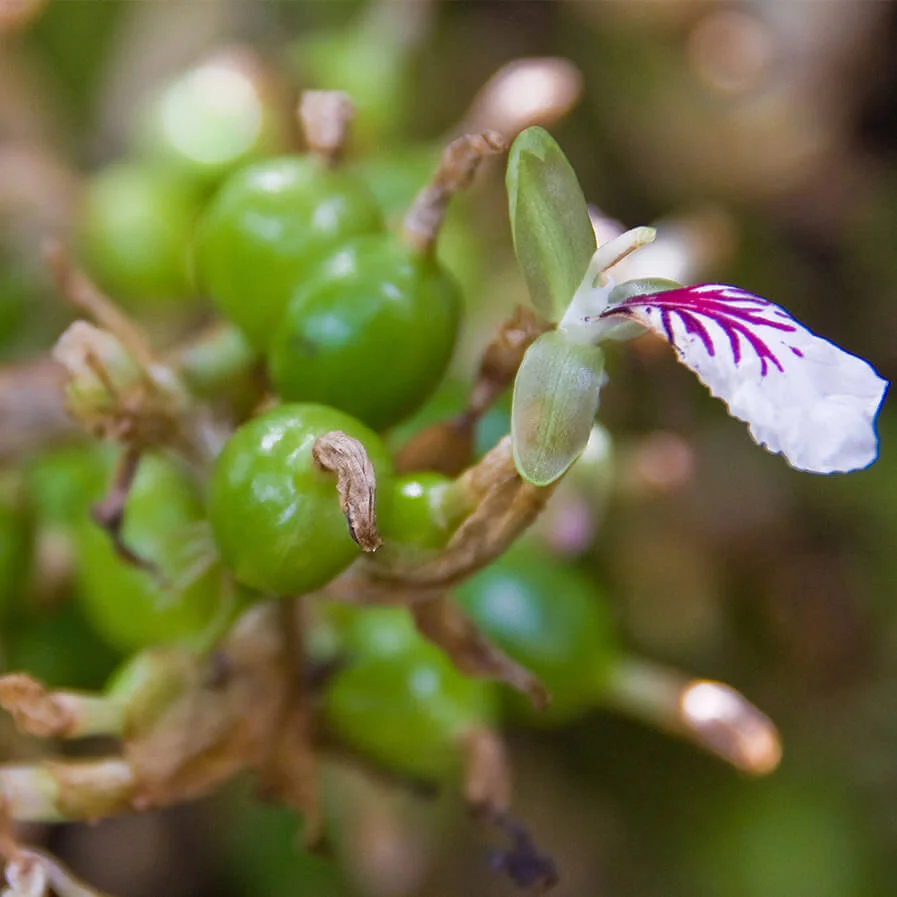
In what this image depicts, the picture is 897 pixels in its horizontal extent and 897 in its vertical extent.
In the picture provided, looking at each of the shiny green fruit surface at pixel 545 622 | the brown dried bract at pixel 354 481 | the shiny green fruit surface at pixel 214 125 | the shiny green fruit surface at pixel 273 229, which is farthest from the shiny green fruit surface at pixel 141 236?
the brown dried bract at pixel 354 481

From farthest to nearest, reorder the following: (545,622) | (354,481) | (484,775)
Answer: (545,622)
(484,775)
(354,481)

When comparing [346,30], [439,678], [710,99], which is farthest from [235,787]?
[710,99]

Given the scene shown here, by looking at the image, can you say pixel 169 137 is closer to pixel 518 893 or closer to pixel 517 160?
pixel 517 160

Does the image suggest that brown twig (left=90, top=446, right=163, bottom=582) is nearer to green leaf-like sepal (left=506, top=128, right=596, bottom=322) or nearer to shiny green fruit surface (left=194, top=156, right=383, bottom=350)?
shiny green fruit surface (left=194, top=156, right=383, bottom=350)

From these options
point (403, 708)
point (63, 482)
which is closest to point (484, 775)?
point (403, 708)

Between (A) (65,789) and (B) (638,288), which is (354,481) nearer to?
(B) (638,288)

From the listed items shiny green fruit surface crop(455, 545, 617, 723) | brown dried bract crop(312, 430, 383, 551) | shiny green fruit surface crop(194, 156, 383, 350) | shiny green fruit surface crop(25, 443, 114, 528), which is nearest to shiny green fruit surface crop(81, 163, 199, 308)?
shiny green fruit surface crop(25, 443, 114, 528)

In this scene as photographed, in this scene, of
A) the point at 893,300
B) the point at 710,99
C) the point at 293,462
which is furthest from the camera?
the point at 710,99
